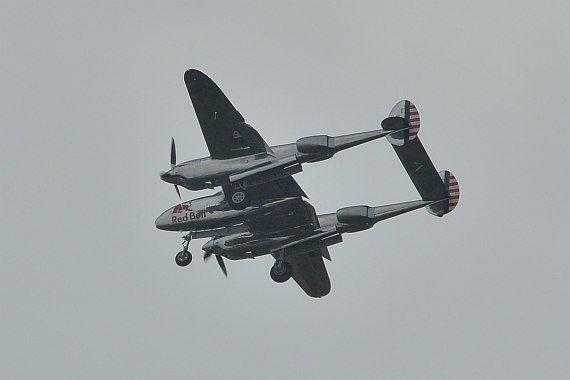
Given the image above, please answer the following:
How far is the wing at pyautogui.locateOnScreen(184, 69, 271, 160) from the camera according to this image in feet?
191

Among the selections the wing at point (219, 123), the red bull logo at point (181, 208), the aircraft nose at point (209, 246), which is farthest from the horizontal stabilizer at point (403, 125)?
the aircraft nose at point (209, 246)

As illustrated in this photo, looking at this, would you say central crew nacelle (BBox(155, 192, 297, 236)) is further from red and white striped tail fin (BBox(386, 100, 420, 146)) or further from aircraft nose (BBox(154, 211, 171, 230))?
red and white striped tail fin (BBox(386, 100, 420, 146))

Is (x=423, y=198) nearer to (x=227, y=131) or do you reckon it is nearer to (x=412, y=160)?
(x=412, y=160)

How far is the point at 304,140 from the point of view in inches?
2242

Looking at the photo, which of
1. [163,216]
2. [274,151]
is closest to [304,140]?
[274,151]

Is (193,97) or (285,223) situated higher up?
(193,97)

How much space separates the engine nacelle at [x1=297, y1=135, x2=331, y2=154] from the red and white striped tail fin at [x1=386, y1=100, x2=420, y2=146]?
269 cm

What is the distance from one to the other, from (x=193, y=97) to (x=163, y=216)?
806cm

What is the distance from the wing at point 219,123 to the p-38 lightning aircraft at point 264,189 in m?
0.04

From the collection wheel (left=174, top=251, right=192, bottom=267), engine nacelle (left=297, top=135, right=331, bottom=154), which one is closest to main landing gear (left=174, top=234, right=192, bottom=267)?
wheel (left=174, top=251, right=192, bottom=267)

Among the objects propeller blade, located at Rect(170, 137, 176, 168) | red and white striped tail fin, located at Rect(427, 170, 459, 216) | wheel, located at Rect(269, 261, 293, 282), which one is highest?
propeller blade, located at Rect(170, 137, 176, 168)

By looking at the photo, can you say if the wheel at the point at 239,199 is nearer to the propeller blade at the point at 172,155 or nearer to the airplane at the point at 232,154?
the airplane at the point at 232,154

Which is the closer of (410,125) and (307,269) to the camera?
(410,125)

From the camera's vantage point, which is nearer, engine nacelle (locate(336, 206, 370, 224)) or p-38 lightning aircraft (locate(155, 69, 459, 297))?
p-38 lightning aircraft (locate(155, 69, 459, 297))
